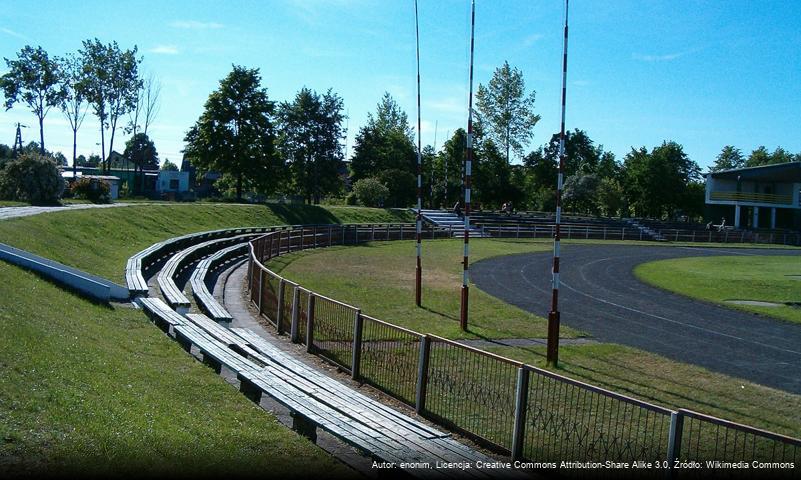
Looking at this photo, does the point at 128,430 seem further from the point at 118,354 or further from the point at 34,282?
the point at 34,282

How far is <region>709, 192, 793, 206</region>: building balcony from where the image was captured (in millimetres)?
73750

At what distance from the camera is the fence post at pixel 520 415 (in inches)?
304

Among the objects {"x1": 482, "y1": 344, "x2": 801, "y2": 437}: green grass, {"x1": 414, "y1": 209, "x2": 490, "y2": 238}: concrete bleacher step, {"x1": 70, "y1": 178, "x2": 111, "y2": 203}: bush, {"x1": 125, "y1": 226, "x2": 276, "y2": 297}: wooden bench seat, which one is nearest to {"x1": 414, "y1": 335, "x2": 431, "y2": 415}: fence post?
{"x1": 482, "y1": 344, "x2": 801, "y2": 437}: green grass

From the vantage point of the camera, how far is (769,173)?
2864 inches

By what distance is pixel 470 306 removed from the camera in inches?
797

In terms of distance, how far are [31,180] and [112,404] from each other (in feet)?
103

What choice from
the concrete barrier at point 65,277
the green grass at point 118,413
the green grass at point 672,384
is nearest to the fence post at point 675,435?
the green grass at point 118,413

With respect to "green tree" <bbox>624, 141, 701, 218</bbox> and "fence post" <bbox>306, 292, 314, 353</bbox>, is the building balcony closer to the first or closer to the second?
"green tree" <bbox>624, 141, 701, 218</bbox>

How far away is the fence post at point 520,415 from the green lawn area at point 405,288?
25.4ft

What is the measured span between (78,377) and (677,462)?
666cm

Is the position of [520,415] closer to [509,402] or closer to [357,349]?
[509,402]

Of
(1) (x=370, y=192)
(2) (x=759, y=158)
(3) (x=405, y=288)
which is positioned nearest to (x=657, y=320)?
(3) (x=405, y=288)

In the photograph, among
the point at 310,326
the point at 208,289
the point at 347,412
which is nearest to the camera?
the point at 347,412

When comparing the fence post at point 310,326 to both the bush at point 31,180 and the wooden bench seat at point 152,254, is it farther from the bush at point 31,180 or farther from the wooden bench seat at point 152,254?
the bush at point 31,180
